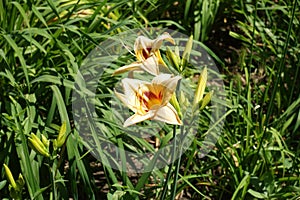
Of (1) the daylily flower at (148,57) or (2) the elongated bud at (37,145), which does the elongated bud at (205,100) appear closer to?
(1) the daylily flower at (148,57)

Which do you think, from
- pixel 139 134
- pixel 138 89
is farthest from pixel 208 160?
pixel 138 89

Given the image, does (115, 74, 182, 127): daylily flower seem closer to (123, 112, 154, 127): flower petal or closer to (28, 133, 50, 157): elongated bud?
(123, 112, 154, 127): flower petal

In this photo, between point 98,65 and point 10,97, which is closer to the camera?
point 10,97

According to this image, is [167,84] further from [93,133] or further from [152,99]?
[93,133]

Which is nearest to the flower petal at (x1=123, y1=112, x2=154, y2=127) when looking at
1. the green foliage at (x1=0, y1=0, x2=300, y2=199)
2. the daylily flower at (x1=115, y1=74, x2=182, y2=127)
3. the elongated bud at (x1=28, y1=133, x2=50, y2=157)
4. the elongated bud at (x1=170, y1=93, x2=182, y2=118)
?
the daylily flower at (x1=115, y1=74, x2=182, y2=127)

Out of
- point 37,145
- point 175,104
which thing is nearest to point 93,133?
point 37,145

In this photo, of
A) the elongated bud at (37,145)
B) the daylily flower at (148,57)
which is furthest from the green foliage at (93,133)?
the daylily flower at (148,57)

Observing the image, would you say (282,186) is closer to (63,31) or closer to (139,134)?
(139,134)

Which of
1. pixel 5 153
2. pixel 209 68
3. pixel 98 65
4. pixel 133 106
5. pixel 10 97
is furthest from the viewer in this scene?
pixel 209 68
